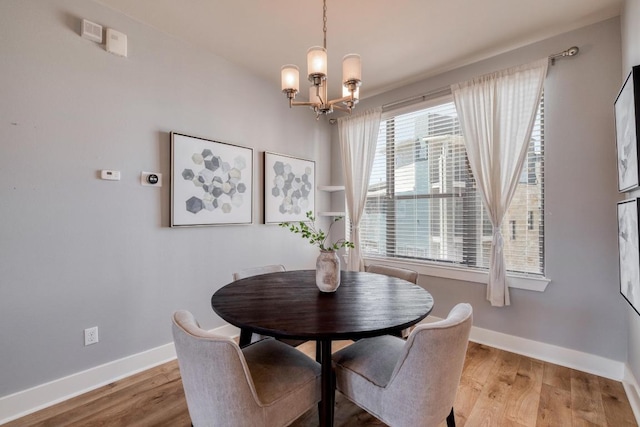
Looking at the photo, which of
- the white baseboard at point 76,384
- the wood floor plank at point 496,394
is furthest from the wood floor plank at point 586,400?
the white baseboard at point 76,384

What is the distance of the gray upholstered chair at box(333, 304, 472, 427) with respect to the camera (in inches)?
42.9

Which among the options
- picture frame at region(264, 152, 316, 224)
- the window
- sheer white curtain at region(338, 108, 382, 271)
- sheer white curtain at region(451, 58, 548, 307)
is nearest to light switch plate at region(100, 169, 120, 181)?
picture frame at region(264, 152, 316, 224)

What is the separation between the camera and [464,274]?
273 centimetres

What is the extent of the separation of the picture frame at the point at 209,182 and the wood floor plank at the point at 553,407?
2.60 meters

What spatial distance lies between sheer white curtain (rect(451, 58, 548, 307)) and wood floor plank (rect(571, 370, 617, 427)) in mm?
652

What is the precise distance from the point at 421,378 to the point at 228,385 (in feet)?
2.37

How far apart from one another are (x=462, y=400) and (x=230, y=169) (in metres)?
2.54

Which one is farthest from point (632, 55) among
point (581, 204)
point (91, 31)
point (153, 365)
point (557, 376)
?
point (153, 365)

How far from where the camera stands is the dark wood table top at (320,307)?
1.15 m

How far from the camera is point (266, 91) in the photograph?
3096mm

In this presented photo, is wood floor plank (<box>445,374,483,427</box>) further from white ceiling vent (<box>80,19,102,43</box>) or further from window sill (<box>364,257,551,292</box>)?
white ceiling vent (<box>80,19,102,43</box>)

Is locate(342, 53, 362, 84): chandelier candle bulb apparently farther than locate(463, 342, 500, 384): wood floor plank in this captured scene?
No

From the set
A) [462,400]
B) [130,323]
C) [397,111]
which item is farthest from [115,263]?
[397,111]

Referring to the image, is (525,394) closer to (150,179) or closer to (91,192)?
(150,179)
